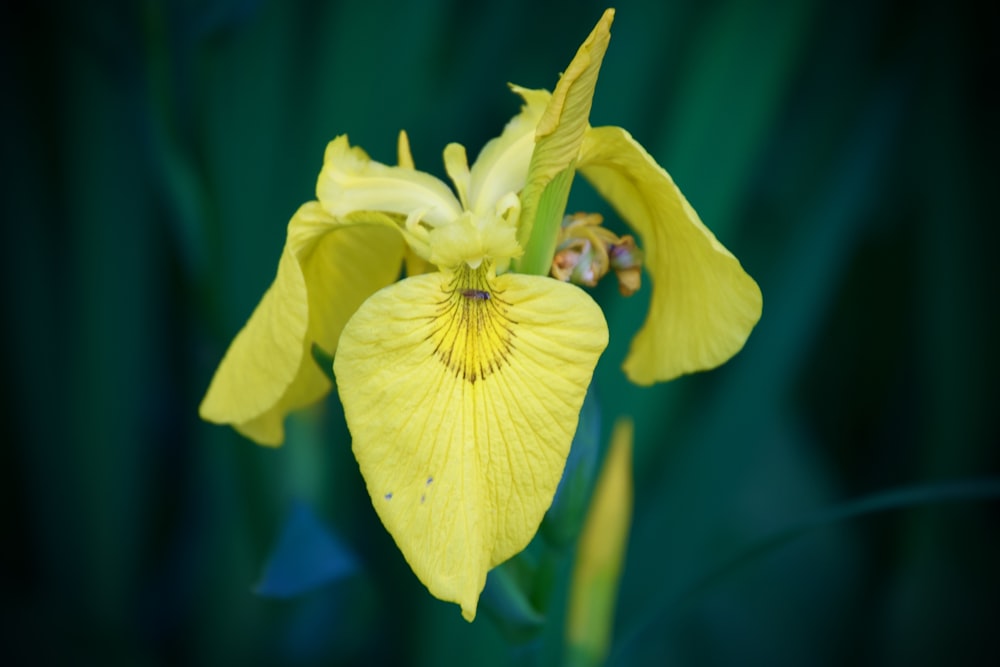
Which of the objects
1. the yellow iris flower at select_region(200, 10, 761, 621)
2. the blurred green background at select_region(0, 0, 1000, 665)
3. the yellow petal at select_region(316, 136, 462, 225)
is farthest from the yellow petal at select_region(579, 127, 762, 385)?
the blurred green background at select_region(0, 0, 1000, 665)

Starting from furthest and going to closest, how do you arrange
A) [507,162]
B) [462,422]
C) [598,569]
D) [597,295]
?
[597,295]
[598,569]
[507,162]
[462,422]

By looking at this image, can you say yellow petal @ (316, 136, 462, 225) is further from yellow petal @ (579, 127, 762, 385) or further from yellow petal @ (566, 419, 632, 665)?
yellow petal @ (566, 419, 632, 665)

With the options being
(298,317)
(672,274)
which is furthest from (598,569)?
(298,317)

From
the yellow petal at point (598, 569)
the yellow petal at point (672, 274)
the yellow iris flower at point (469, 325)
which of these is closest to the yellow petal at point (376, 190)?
the yellow iris flower at point (469, 325)

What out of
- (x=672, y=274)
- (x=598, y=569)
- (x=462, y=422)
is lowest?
(x=598, y=569)

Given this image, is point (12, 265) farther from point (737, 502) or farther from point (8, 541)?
point (737, 502)

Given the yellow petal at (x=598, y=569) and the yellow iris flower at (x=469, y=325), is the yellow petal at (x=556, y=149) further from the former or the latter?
the yellow petal at (x=598, y=569)

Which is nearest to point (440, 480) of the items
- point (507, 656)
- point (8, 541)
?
point (507, 656)

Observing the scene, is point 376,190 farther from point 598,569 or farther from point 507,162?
point 598,569
